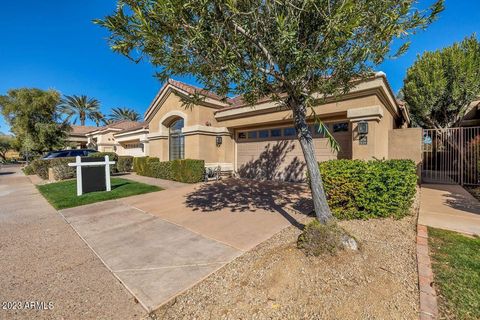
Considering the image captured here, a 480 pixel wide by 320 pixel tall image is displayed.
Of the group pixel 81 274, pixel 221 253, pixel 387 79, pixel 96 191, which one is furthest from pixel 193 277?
pixel 387 79

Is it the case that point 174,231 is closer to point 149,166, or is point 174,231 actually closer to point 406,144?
point 406,144

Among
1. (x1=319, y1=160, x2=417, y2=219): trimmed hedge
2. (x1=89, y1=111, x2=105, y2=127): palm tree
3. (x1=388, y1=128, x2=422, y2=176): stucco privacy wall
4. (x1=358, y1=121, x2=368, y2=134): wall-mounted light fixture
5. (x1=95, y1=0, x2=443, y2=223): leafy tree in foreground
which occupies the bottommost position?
(x1=319, y1=160, x2=417, y2=219): trimmed hedge

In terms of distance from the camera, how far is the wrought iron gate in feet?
30.3

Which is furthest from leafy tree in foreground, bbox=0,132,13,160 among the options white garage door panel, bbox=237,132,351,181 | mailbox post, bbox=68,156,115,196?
white garage door panel, bbox=237,132,351,181

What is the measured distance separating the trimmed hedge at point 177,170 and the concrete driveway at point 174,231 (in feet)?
8.33

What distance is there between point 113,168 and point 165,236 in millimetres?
13845

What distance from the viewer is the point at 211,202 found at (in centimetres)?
741

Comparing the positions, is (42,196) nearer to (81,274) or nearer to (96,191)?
(96,191)

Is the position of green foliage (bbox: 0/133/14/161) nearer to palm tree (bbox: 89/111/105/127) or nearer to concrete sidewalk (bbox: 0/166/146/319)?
palm tree (bbox: 89/111/105/127)

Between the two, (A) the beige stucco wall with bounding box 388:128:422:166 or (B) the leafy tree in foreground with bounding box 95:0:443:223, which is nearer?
(B) the leafy tree in foreground with bounding box 95:0:443:223

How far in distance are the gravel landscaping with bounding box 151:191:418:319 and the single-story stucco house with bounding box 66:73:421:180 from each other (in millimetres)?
3782

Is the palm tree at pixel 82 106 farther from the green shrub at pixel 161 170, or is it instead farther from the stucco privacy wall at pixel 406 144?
the stucco privacy wall at pixel 406 144

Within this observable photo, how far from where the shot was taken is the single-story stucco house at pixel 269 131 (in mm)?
7840

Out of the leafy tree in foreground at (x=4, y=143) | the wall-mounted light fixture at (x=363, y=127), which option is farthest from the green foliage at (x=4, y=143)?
the wall-mounted light fixture at (x=363, y=127)
